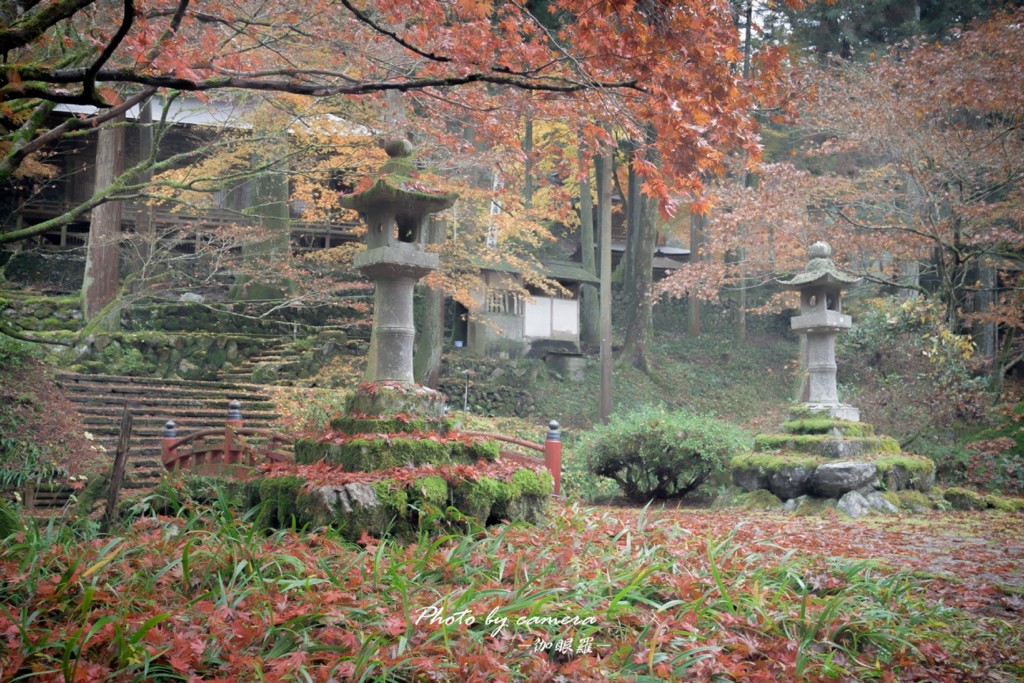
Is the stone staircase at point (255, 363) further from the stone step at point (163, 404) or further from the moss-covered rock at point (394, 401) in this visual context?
the moss-covered rock at point (394, 401)

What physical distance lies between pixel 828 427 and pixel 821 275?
8.17 feet

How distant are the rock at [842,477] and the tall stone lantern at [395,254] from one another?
609 cm

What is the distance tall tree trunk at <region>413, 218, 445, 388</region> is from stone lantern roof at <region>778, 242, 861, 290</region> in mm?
7359

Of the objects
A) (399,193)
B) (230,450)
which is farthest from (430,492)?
(230,450)

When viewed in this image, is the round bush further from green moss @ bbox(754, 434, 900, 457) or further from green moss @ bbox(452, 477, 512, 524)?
green moss @ bbox(452, 477, 512, 524)

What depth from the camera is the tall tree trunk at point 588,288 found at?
23.7 meters

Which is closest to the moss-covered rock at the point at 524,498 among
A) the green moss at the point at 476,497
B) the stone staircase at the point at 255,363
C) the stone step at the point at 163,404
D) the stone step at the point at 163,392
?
the green moss at the point at 476,497

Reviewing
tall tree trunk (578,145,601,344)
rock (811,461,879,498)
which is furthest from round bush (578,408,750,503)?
tall tree trunk (578,145,601,344)

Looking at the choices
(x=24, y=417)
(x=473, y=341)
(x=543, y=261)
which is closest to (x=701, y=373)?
(x=543, y=261)

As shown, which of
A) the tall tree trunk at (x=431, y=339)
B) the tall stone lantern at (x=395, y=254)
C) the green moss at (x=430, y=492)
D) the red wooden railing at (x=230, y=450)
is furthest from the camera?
the tall tree trunk at (x=431, y=339)

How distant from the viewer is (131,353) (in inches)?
587

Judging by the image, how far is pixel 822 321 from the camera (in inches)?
486

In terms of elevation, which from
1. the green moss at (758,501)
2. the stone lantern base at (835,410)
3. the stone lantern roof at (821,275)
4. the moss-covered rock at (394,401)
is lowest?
the green moss at (758,501)

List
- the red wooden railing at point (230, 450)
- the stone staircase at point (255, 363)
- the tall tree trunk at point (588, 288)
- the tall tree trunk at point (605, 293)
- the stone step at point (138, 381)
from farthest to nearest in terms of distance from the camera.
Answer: the tall tree trunk at point (588, 288), the tall tree trunk at point (605, 293), the stone staircase at point (255, 363), the stone step at point (138, 381), the red wooden railing at point (230, 450)
